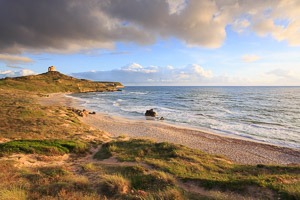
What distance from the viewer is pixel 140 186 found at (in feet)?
30.3

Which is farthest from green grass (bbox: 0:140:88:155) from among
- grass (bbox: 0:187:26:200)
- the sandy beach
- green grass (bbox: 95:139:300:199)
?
the sandy beach

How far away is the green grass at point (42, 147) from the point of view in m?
14.5

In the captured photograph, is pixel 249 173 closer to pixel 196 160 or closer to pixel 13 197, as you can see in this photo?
pixel 196 160

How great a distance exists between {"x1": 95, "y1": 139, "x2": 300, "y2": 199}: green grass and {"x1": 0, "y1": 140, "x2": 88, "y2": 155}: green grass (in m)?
2.05

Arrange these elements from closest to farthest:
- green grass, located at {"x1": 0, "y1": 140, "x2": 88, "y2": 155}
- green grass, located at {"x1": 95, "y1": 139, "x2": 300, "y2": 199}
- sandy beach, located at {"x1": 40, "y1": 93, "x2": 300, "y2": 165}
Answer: green grass, located at {"x1": 95, "y1": 139, "x2": 300, "y2": 199} < green grass, located at {"x1": 0, "y1": 140, "x2": 88, "y2": 155} < sandy beach, located at {"x1": 40, "y1": 93, "x2": 300, "y2": 165}

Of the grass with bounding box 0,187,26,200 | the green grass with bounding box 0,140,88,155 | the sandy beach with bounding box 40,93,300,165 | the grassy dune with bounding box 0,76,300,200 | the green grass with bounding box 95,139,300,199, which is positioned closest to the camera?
the grass with bounding box 0,187,26,200

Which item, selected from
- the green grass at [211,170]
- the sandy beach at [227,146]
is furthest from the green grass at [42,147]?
the sandy beach at [227,146]

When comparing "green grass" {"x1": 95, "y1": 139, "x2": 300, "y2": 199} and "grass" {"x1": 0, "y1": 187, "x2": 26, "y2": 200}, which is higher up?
"grass" {"x1": 0, "y1": 187, "x2": 26, "y2": 200}

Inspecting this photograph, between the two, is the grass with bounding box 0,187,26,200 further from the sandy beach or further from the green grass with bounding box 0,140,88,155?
the sandy beach

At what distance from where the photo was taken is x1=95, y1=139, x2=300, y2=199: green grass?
8.80m

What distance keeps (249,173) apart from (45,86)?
137500 millimetres

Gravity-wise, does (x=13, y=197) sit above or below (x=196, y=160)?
above

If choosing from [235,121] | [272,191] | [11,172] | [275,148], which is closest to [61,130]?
[11,172]

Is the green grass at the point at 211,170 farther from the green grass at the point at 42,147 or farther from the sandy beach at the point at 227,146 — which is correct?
the sandy beach at the point at 227,146
